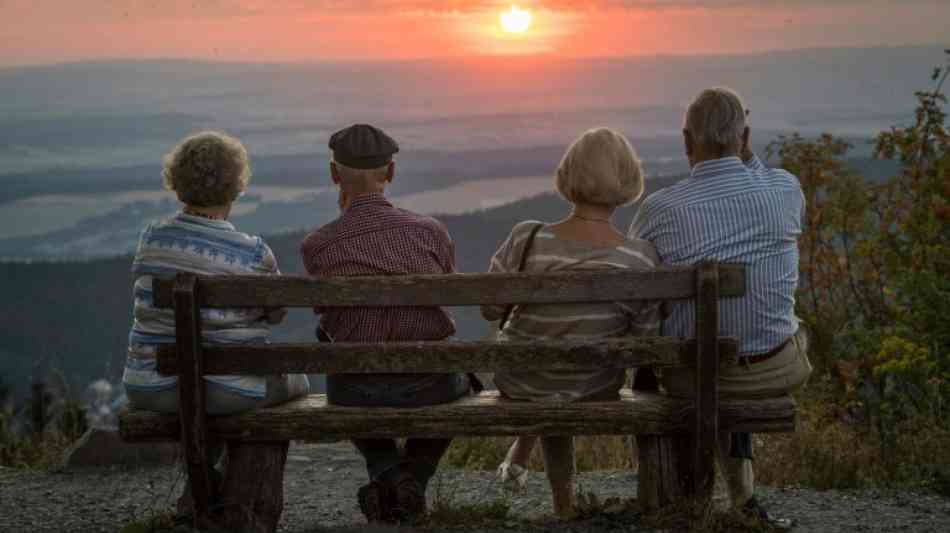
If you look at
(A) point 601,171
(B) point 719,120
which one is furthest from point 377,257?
(B) point 719,120

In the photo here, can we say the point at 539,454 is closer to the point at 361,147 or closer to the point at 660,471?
the point at 660,471

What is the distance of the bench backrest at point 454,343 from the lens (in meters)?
4.50

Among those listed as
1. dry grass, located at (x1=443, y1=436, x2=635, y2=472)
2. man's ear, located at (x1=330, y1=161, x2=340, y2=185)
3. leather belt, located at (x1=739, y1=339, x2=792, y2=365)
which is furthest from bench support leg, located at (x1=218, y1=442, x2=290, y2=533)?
dry grass, located at (x1=443, y1=436, x2=635, y2=472)

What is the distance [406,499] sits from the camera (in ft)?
16.1

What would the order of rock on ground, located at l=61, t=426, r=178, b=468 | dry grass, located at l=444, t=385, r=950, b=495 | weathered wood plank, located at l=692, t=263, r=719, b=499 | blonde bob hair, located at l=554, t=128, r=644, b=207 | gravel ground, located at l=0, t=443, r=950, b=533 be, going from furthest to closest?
rock on ground, located at l=61, t=426, r=178, b=468 < dry grass, located at l=444, t=385, r=950, b=495 < gravel ground, located at l=0, t=443, r=950, b=533 < blonde bob hair, located at l=554, t=128, r=644, b=207 < weathered wood plank, located at l=692, t=263, r=719, b=499

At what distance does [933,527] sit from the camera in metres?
5.48

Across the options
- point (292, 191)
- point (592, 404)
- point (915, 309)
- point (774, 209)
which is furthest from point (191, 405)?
point (292, 191)

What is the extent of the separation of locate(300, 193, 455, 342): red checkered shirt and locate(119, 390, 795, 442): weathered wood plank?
0.30m

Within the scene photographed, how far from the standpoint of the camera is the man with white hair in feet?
15.8

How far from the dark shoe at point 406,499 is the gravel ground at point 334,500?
6.1 inches

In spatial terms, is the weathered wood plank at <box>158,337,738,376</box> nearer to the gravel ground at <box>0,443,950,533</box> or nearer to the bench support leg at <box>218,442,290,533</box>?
the bench support leg at <box>218,442,290,533</box>

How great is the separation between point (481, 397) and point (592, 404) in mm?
466

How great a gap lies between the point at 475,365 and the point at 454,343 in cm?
11

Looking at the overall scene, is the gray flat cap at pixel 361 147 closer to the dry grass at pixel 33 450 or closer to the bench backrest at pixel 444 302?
the bench backrest at pixel 444 302
